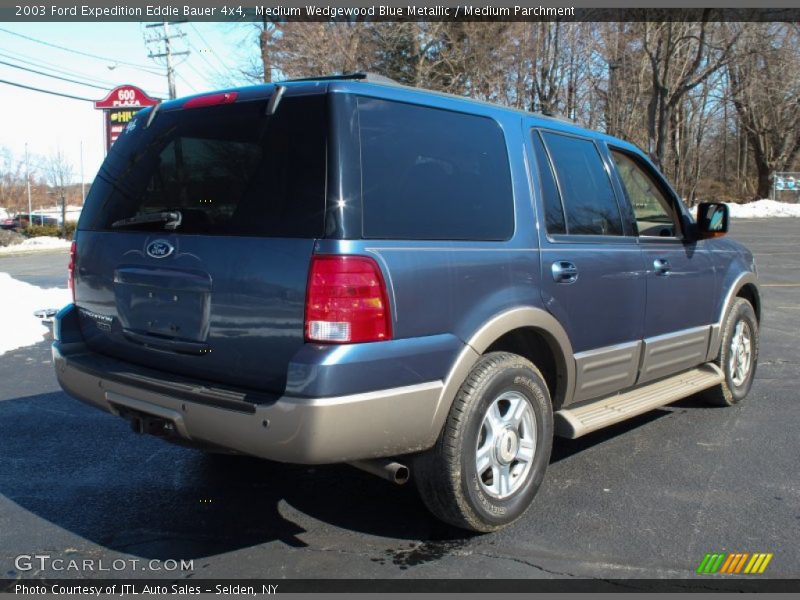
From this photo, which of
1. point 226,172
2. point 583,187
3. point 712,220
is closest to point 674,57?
point 712,220

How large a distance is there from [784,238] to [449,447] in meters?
23.6

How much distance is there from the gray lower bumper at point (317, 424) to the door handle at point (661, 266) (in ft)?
6.93

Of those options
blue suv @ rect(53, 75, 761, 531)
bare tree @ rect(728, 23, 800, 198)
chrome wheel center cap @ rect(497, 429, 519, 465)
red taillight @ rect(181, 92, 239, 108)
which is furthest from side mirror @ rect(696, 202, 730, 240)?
bare tree @ rect(728, 23, 800, 198)

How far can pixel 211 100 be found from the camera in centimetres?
343

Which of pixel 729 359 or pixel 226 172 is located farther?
pixel 729 359

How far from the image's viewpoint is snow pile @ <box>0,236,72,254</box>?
2777 cm

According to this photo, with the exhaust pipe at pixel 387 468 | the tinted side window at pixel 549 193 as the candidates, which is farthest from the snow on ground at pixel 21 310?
the tinted side window at pixel 549 193

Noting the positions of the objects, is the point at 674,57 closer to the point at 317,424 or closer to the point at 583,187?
the point at 583,187

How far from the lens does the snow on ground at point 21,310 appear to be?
8109 mm

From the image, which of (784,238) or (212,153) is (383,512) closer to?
(212,153)

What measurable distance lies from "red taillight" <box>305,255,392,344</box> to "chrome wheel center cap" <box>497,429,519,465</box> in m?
1.01

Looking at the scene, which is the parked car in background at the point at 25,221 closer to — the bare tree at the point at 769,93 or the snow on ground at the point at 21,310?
the snow on ground at the point at 21,310

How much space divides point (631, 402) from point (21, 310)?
25.9 feet

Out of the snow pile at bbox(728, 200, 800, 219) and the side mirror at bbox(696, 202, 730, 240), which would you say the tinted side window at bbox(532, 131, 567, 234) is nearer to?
the side mirror at bbox(696, 202, 730, 240)
